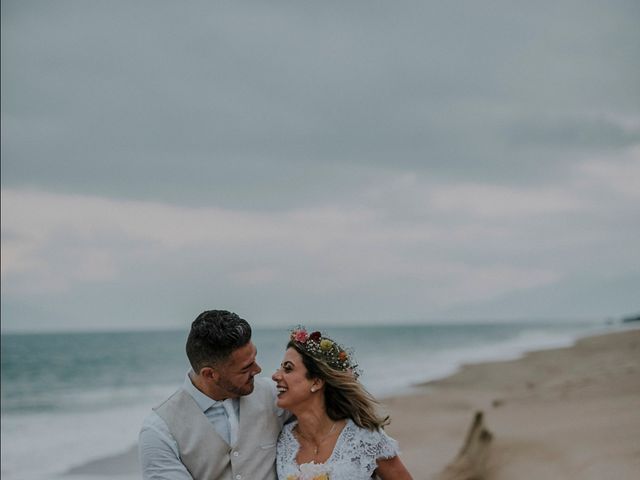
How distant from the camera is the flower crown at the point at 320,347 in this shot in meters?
4.48

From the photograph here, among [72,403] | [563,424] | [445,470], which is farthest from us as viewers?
[72,403]

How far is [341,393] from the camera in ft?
15.0

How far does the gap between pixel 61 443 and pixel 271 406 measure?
9924 millimetres

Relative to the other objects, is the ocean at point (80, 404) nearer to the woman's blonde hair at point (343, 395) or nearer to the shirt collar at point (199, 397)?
the woman's blonde hair at point (343, 395)

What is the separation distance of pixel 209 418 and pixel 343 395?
89 cm

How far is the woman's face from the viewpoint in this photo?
14.3ft

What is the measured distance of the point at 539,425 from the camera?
31.3 feet

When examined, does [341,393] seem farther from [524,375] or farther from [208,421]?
[524,375]

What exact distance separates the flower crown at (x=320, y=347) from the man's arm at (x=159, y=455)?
941mm

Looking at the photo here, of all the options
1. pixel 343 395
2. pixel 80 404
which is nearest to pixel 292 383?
pixel 343 395

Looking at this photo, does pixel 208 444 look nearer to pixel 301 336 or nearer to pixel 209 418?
pixel 209 418

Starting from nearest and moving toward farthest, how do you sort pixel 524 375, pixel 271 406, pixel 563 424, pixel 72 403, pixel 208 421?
pixel 208 421 → pixel 271 406 → pixel 563 424 → pixel 524 375 → pixel 72 403

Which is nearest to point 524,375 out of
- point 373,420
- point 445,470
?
point 445,470

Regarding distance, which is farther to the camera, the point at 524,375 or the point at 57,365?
the point at 57,365
